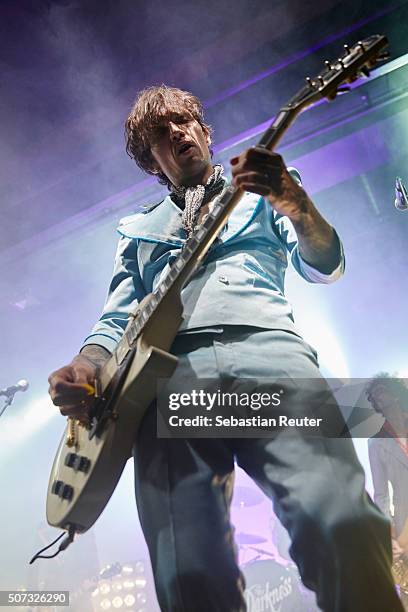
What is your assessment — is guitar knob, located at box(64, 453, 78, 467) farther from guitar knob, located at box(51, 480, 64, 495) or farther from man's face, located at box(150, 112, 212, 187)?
man's face, located at box(150, 112, 212, 187)

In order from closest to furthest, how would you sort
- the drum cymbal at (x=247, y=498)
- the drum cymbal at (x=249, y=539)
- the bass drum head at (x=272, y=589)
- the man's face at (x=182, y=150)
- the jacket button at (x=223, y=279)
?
1. the jacket button at (x=223, y=279)
2. the man's face at (x=182, y=150)
3. the bass drum head at (x=272, y=589)
4. the drum cymbal at (x=249, y=539)
5. the drum cymbal at (x=247, y=498)

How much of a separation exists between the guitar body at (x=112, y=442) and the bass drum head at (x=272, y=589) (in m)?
3.45

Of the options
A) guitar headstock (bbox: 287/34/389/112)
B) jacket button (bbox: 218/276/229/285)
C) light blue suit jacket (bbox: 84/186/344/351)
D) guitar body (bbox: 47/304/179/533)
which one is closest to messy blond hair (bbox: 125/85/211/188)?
light blue suit jacket (bbox: 84/186/344/351)

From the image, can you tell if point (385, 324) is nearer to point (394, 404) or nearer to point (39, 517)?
point (394, 404)

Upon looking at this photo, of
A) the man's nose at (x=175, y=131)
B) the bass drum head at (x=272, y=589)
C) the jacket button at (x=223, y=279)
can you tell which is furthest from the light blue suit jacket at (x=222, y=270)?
the bass drum head at (x=272, y=589)

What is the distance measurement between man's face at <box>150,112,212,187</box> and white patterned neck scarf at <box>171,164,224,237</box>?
1.2 inches

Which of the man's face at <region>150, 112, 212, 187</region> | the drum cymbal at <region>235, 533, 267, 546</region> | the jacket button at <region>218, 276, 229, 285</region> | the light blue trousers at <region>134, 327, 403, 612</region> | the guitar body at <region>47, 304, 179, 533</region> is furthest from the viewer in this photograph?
the drum cymbal at <region>235, 533, 267, 546</region>

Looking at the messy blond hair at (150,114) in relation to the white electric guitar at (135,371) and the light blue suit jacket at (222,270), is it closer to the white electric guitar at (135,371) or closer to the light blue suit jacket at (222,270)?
the light blue suit jacket at (222,270)

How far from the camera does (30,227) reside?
4.85m

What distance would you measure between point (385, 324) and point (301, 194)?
16.1 ft

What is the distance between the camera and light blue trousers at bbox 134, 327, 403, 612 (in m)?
0.86

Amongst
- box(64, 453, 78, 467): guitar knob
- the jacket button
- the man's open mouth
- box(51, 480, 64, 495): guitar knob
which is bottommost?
box(51, 480, 64, 495): guitar knob

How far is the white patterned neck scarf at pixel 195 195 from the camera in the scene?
5.14 feet

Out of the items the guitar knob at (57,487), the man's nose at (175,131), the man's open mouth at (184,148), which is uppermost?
the man's nose at (175,131)
